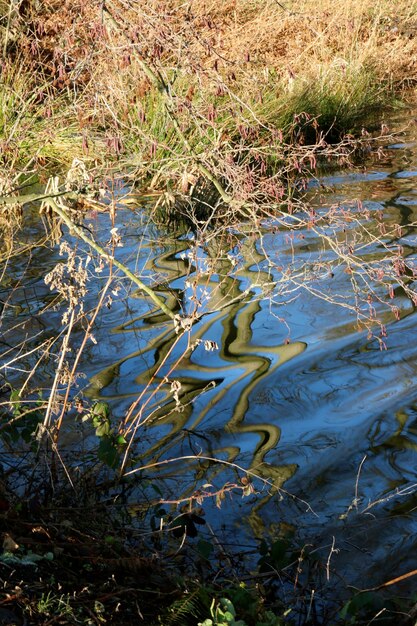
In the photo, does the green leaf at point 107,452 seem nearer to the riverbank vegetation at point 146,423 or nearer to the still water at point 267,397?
the riverbank vegetation at point 146,423

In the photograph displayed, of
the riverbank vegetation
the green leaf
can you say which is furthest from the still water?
the green leaf

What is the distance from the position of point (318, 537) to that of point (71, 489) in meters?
0.98

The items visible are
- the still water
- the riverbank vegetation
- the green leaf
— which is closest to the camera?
the riverbank vegetation

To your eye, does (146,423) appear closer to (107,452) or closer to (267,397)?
(267,397)

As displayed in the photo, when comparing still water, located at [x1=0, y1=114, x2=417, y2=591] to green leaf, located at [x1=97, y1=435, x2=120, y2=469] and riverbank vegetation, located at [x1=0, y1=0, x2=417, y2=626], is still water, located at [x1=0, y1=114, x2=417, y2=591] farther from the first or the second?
green leaf, located at [x1=97, y1=435, x2=120, y2=469]

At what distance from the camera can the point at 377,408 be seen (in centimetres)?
483

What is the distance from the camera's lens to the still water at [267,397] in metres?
3.83

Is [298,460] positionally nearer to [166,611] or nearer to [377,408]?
[377,408]

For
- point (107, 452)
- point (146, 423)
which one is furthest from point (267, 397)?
point (107, 452)

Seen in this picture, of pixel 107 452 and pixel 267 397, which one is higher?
pixel 107 452

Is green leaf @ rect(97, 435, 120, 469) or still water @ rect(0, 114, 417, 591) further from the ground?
green leaf @ rect(97, 435, 120, 469)

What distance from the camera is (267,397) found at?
4996 millimetres

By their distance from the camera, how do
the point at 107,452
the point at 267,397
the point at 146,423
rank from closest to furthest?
1. the point at 107,452
2. the point at 146,423
3. the point at 267,397

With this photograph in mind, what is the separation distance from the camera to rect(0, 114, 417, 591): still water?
3.83 meters
